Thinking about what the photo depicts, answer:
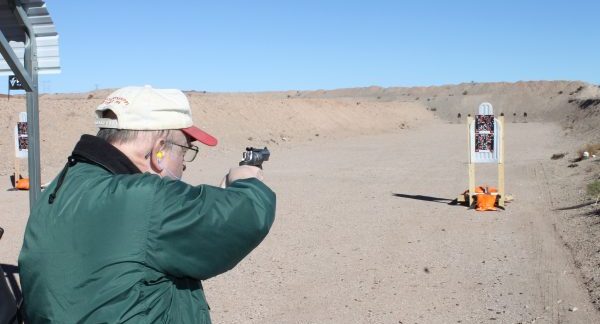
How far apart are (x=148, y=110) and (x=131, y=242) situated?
1.50 ft

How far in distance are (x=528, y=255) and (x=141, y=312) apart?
6.94m

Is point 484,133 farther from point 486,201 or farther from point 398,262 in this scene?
point 398,262

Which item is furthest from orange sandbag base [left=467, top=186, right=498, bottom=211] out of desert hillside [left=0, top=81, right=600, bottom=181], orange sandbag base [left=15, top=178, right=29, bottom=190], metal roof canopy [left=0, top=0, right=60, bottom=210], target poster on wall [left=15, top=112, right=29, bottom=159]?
desert hillside [left=0, top=81, right=600, bottom=181]

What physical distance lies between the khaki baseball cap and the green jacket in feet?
0.57

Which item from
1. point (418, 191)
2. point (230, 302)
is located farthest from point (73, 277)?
point (418, 191)

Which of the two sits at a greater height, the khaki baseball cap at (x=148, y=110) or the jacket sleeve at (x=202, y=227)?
the khaki baseball cap at (x=148, y=110)

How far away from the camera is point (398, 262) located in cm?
806

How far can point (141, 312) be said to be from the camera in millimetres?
2018

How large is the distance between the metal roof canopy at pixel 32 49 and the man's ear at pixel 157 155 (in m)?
2.58

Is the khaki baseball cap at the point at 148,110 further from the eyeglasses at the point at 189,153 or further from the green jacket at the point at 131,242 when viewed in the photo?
the green jacket at the point at 131,242

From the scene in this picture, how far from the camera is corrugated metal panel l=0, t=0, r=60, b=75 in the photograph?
15.0 ft

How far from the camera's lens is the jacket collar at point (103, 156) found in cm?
213

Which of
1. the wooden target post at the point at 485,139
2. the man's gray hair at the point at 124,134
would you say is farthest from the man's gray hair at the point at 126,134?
the wooden target post at the point at 485,139

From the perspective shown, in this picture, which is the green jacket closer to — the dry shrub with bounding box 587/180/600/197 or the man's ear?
the man's ear
